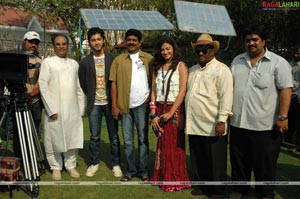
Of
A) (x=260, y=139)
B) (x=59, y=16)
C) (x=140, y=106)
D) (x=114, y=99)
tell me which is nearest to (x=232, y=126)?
(x=260, y=139)

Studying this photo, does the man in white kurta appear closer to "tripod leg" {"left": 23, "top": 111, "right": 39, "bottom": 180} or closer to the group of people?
the group of people

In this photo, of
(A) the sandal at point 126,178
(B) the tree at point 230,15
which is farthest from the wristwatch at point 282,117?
(B) the tree at point 230,15

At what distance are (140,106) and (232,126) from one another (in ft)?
3.48

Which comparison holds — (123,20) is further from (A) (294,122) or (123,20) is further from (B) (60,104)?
(A) (294,122)

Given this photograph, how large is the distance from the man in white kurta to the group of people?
1 centimetres

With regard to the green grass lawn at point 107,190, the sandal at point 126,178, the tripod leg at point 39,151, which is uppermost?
the tripod leg at point 39,151

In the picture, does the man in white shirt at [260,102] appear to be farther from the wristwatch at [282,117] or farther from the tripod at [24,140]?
the tripod at [24,140]

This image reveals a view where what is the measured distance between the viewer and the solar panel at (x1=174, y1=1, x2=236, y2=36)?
689 cm

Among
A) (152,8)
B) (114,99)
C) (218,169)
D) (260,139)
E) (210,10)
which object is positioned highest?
(152,8)

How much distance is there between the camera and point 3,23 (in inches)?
947

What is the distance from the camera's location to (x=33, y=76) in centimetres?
425

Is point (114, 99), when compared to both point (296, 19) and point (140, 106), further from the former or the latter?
point (296, 19)

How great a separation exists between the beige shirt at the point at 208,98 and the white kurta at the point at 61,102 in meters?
1.39

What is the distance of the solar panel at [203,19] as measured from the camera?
6892 millimetres
